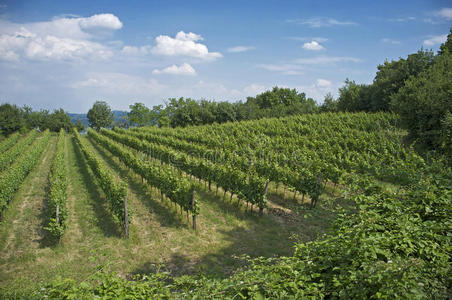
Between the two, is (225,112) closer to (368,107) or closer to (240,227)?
(368,107)

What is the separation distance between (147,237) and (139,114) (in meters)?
64.2

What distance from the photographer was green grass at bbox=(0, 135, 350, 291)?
7.50 m

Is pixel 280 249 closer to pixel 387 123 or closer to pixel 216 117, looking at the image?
pixel 387 123

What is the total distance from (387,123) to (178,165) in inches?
714

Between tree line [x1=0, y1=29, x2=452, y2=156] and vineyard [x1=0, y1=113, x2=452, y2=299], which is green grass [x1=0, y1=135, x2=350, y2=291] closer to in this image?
vineyard [x1=0, y1=113, x2=452, y2=299]

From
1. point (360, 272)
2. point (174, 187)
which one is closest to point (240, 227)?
point (174, 187)

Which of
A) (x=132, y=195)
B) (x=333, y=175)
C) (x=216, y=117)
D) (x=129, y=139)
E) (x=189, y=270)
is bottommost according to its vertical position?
(x=189, y=270)

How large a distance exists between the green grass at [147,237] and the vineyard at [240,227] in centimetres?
6

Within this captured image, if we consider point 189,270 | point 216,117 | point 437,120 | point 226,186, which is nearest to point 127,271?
point 189,270

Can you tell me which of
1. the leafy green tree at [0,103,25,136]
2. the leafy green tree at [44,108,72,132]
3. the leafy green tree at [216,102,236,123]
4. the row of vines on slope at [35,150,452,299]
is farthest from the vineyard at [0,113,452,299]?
the leafy green tree at [44,108,72,132]

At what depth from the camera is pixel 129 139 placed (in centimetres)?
2681

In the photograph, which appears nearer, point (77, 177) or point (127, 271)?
point (127, 271)

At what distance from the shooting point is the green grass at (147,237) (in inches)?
295

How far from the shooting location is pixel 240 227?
10156 millimetres
